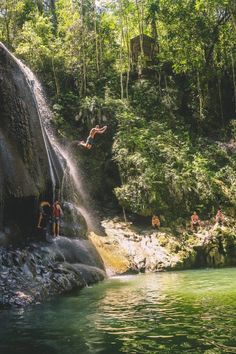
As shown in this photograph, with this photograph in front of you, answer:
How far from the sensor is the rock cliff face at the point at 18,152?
48.3 ft

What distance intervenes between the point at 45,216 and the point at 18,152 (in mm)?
2828

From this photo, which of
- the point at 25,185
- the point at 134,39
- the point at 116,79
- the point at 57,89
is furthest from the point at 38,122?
the point at 134,39

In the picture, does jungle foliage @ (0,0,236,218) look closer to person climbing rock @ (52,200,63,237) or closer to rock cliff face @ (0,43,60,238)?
person climbing rock @ (52,200,63,237)

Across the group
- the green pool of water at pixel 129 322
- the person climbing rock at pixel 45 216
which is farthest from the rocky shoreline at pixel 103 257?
the green pool of water at pixel 129 322

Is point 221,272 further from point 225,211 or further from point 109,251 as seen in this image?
point 225,211

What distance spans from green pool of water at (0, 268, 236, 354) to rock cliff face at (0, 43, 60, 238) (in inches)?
158

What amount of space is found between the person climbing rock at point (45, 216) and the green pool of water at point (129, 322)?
4.00 metres

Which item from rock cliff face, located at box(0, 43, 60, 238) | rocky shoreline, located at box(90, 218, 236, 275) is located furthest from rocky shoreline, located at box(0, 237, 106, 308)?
rocky shoreline, located at box(90, 218, 236, 275)

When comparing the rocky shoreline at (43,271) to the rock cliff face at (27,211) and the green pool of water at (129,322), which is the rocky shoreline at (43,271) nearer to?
the rock cliff face at (27,211)

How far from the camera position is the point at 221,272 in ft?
A: 57.1

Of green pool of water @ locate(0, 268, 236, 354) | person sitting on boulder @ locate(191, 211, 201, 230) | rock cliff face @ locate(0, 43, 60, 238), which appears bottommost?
green pool of water @ locate(0, 268, 236, 354)

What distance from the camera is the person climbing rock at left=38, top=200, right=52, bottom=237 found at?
16438mm

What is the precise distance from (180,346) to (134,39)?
30614mm

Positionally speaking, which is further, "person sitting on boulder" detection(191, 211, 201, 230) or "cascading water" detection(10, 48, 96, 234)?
"person sitting on boulder" detection(191, 211, 201, 230)
